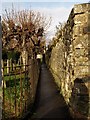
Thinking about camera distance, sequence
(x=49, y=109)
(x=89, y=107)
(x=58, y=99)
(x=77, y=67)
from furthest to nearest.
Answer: (x=58, y=99), (x=49, y=109), (x=77, y=67), (x=89, y=107)

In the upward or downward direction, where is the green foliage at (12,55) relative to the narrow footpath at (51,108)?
upward

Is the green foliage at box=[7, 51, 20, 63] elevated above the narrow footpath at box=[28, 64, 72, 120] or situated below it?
above

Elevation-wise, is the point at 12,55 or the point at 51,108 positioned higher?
the point at 12,55

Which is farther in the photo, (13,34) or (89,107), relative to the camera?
(13,34)

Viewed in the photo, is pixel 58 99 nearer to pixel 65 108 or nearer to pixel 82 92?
pixel 65 108

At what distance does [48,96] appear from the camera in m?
9.85

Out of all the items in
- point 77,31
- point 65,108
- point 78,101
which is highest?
point 77,31

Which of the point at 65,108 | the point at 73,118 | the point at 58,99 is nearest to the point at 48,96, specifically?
the point at 58,99

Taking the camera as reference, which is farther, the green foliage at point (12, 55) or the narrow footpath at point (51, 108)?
the green foliage at point (12, 55)

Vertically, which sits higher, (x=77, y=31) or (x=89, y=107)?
(x=77, y=31)

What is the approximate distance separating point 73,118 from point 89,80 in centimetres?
106

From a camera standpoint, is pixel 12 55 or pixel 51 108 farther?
pixel 12 55

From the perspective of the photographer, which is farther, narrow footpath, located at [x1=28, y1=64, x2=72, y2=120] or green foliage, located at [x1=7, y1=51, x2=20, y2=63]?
green foliage, located at [x1=7, y1=51, x2=20, y2=63]

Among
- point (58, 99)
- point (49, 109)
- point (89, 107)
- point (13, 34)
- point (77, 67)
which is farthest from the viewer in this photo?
point (13, 34)
